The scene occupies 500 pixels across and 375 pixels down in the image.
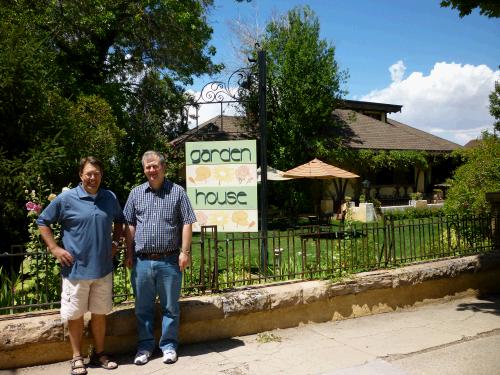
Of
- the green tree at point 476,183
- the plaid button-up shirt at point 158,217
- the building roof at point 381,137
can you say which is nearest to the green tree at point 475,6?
the green tree at point 476,183

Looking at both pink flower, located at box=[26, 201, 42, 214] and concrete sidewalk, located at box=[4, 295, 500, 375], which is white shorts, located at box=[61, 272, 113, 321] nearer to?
concrete sidewalk, located at box=[4, 295, 500, 375]

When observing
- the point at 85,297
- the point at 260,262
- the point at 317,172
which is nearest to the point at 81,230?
the point at 85,297

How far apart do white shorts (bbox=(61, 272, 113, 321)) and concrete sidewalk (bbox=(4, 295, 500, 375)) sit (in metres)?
0.53

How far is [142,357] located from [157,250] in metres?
0.93

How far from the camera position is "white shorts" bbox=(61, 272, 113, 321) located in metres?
3.59

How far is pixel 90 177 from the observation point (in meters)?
3.68

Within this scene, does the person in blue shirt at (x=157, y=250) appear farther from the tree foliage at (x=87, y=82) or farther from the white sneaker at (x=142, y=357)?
the tree foliage at (x=87, y=82)

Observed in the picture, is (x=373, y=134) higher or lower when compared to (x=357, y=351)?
higher

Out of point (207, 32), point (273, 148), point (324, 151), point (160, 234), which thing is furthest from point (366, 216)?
point (160, 234)

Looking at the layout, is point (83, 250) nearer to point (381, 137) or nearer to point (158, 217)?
point (158, 217)

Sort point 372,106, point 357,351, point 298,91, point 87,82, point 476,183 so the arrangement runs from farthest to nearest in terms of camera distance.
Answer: point 372,106 → point 298,91 → point 87,82 → point 476,183 → point 357,351

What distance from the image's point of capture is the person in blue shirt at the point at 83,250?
3.56 meters

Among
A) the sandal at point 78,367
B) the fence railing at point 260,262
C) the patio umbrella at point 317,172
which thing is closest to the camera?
the sandal at point 78,367

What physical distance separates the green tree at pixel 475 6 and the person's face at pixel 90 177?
209 inches
